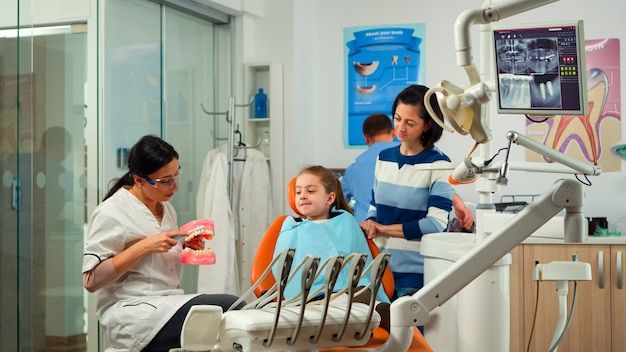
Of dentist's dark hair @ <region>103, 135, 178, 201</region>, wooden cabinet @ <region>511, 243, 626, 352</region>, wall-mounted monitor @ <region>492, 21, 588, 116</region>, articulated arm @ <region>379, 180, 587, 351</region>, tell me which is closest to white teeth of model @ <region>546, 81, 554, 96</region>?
wall-mounted monitor @ <region>492, 21, 588, 116</region>

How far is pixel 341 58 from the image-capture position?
16.5ft

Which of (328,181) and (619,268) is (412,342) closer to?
(328,181)

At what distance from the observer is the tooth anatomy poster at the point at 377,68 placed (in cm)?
483

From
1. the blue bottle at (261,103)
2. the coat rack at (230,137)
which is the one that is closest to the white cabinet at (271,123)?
the blue bottle at (261,103)

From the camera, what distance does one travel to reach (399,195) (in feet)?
8.10

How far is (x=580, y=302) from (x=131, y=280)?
2709 mm

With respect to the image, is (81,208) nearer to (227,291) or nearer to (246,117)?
(227,291)

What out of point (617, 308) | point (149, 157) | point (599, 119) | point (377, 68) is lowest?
point (617, 308)

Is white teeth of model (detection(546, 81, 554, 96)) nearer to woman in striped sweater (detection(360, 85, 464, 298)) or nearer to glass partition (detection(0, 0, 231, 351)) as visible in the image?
woman in striped sweater (detection(360, 85, 464, 298))

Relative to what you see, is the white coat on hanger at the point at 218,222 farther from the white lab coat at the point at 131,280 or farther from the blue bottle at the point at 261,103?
the white lab coat at the point at 131,280

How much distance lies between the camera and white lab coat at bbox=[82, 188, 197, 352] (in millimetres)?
2262

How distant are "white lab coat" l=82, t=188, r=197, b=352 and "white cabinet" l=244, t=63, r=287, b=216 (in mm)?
2318

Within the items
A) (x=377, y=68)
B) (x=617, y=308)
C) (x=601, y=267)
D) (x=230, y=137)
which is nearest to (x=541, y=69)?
(x=601, y=267)

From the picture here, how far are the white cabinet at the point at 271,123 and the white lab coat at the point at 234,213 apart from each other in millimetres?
122
